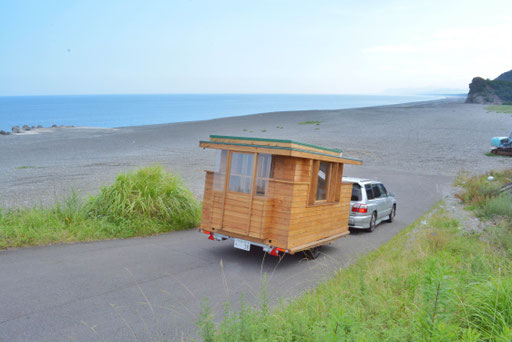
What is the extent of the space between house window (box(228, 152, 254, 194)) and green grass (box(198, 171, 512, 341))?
2.75m

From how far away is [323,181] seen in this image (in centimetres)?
1065

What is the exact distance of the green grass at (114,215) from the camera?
9.76m

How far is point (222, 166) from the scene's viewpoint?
9.55m

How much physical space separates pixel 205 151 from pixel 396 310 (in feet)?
107

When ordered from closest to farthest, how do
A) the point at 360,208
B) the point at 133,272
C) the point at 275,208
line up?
1. the point at 133,272
2. the point at 275,208
3. the point at 360,208

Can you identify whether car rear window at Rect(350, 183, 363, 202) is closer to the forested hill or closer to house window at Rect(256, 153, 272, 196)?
house window at Rect(256, 153, 272, 196)

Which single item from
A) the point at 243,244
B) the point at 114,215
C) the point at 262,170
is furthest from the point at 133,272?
the point at 114,215

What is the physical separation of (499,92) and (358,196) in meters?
128

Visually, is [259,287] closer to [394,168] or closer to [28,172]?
[28,172]

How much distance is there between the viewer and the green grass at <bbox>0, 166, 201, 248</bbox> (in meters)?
9.76

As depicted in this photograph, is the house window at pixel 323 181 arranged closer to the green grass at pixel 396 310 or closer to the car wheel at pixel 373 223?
the green grass at pixel 396 310

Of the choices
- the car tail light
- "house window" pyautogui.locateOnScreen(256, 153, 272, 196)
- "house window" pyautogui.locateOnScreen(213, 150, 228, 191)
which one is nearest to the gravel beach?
"house window" pyautogui.locateOnScreen(213, 150, 228, 191)

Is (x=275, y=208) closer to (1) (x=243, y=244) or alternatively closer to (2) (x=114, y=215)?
(1) (x=243, y=244)

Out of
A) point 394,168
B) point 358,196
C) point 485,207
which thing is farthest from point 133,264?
point 394,168
